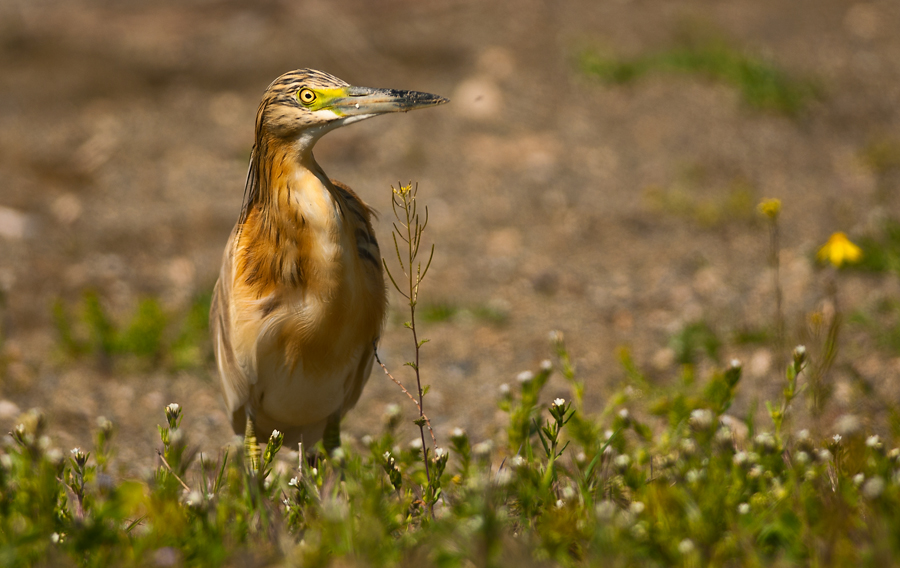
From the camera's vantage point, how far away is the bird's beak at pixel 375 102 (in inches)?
115

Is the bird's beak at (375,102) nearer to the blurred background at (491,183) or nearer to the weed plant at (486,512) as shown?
the weed plant at (486,512)

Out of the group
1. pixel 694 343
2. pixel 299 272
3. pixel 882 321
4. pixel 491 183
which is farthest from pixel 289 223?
pixel 491 183

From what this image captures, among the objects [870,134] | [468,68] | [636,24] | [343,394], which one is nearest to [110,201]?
[468,68]

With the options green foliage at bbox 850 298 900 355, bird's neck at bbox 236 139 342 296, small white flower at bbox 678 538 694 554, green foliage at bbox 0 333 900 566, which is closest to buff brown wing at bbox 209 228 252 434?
bird's neck at bbox 236 139 342 296

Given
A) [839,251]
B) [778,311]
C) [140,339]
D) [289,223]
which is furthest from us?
[140,339]

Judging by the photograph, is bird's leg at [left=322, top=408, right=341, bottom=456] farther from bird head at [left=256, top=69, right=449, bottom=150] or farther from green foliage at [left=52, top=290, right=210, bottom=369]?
green foliage at [left=52, top=290, right=210, bottom=369]

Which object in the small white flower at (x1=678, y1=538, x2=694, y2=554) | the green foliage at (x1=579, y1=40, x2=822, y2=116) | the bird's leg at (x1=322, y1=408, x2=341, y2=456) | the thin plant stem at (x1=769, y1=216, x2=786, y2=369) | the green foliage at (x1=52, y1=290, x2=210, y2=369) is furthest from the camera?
the green foliage at (x1=579, y1=40, x2=822, y2=116)

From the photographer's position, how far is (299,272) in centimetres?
324

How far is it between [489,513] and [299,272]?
58.0 inches

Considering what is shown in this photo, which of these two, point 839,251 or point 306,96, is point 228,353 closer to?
point 306,96

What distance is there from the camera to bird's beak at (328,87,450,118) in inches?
115

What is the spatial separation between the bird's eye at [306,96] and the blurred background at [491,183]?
86.3 inches

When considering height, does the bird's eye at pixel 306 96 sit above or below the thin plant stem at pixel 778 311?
above

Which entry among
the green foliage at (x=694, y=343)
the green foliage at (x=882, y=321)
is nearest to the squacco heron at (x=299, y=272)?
the green foliage at (x=694, y=343)
